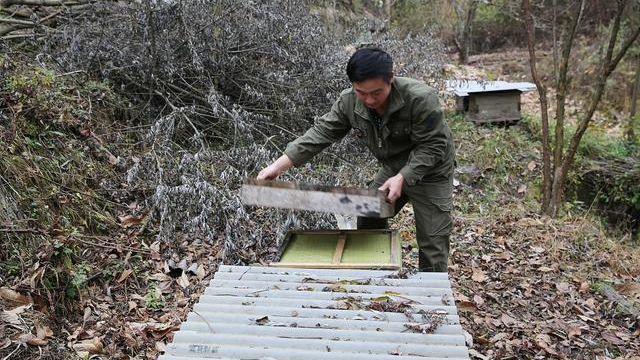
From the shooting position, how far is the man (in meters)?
3.10

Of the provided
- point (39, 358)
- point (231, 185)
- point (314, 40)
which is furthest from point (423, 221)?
point (314, 40)

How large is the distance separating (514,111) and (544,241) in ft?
13.3

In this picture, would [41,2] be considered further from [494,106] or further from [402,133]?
[494,106]

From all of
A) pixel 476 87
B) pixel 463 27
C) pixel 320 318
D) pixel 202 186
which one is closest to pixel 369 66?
pixel 320 318

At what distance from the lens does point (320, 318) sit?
2432 millimetres

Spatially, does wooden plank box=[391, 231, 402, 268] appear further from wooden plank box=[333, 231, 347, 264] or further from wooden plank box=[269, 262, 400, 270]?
wooden plank box=[333, 231, 347, 264]

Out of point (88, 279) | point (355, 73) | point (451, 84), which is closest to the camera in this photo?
point (355, 73)

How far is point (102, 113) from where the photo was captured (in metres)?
5.84

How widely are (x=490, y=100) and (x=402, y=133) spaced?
6.47 metres

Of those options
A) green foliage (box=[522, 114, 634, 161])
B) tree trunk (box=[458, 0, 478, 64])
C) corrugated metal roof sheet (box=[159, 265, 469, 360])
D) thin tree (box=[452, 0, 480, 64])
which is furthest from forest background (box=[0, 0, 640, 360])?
thin tree (box=[452, 0, 480, 64])

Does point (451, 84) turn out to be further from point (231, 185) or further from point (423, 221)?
point (423, 221)

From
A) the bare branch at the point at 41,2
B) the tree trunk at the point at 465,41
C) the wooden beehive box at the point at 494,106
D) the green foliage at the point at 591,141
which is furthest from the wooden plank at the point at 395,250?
the tree trunk at the point at 465,41

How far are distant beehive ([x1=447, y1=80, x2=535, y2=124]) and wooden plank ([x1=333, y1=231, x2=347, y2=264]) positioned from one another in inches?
245

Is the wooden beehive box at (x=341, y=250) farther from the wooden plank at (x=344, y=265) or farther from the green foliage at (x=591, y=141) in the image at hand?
the green foliage at (x=591, y=141)
